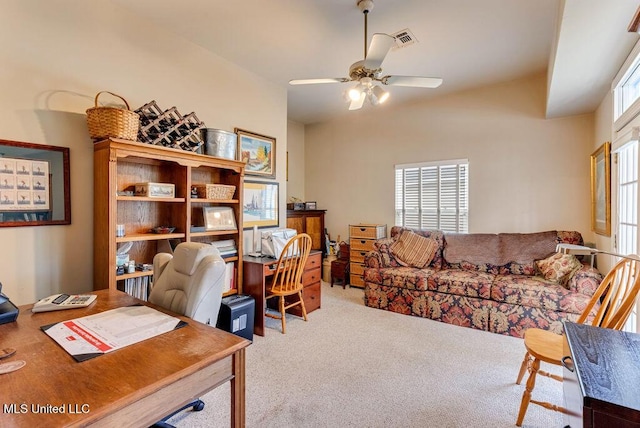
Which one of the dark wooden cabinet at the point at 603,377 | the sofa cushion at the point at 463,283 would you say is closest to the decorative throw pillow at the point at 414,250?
the sofa cushion at the point at 463,283

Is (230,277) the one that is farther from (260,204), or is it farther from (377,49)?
(377,49)

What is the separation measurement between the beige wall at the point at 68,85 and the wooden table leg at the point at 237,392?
1.82 m

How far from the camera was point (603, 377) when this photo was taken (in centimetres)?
88

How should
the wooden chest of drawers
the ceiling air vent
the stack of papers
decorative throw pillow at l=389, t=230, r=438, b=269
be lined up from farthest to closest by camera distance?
the wooden chest of drawers, decorative throw pillow at l=389, t=230, r=438, b=269, the stack of papers, the ceiling air vent

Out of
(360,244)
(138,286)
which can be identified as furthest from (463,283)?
(138,286)

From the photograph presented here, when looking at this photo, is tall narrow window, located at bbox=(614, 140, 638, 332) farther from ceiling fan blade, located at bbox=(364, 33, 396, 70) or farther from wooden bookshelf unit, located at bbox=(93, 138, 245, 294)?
wooden bookshelf unit, located at bbox=(93, 138, 245, 294)

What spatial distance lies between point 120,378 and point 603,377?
1.46m

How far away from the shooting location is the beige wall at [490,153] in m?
3.58

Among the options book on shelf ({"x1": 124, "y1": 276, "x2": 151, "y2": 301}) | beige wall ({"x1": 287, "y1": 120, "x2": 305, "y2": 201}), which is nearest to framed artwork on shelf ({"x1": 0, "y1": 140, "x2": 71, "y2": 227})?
book on shelf ({"x1": 124, "y1": 276, "x2": 151, "y2": 301})

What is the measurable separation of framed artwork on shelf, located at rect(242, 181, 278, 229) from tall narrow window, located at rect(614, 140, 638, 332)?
10.9 ft

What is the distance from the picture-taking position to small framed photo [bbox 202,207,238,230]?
289 cm

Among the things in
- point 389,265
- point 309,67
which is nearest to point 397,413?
point 389,265

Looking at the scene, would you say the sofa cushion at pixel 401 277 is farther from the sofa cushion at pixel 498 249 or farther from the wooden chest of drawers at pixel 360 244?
the wooden chest of drawers at pixel 360 244

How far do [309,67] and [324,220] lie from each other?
Answer: 9.07 ft
